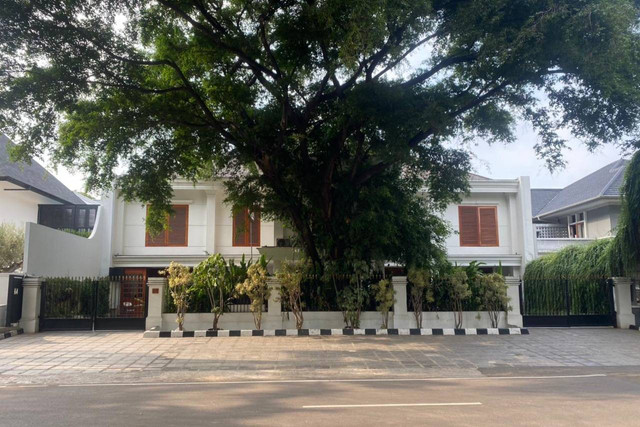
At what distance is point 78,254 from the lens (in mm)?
19016

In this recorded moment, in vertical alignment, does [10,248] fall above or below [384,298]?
above

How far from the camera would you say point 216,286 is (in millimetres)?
14484

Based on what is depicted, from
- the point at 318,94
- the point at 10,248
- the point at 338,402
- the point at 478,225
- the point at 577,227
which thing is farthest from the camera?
A: the point at 577,227

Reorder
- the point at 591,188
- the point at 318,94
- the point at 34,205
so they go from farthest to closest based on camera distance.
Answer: the point at 591,188 < the point at 34,205 < the point at 318,94

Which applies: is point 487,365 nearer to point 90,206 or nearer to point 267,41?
point 267,41

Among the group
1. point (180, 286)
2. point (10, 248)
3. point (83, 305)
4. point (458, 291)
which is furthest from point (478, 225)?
point (10, 248)

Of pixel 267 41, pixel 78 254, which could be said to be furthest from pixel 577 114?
pixel 78 254

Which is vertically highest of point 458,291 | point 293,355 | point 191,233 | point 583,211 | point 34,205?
point 34,205

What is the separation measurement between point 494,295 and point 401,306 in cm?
261

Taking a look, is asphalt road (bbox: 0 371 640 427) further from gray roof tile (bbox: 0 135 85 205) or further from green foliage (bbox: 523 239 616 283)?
Answer: gray roof tile (bbox: 0 135 85 205)

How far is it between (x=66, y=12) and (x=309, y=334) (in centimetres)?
969

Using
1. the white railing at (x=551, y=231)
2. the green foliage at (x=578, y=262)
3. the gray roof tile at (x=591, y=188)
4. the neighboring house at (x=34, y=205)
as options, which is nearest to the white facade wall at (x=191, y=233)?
the neighboring house at (x=34, y=205)

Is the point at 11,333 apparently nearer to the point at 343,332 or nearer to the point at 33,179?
the point at 343,332

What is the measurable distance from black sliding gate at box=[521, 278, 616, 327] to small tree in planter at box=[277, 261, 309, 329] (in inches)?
265
